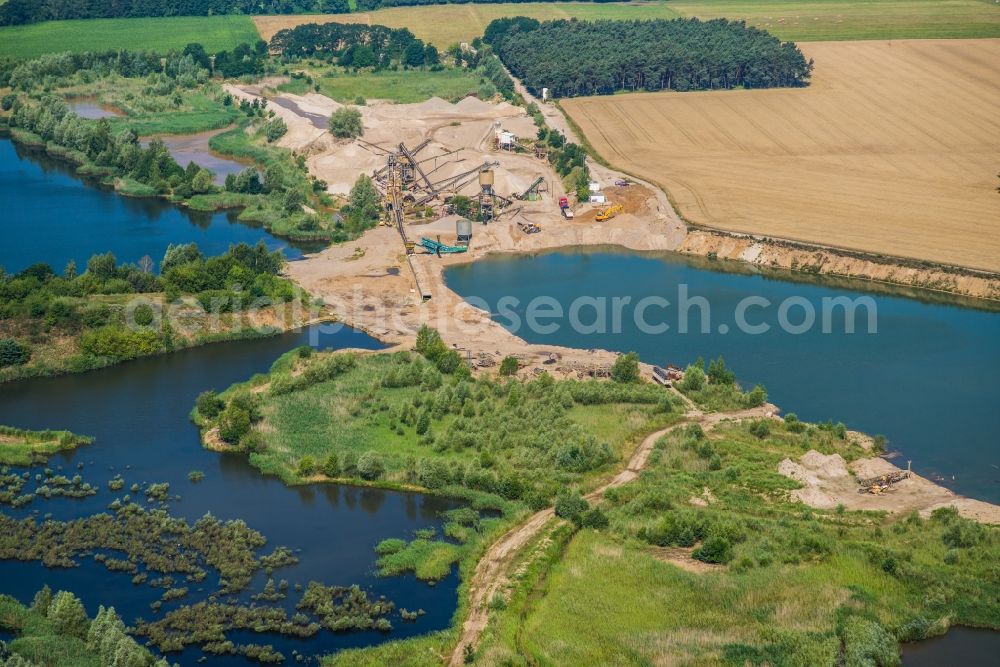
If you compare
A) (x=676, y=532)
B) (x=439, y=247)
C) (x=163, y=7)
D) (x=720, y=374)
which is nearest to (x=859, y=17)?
(x=163, y=7)

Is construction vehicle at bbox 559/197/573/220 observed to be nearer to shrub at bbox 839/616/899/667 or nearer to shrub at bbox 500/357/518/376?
shrub at bbox 500/357/518/376

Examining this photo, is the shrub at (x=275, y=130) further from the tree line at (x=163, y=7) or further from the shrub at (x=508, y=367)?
the tree line at (x=163, y=7)

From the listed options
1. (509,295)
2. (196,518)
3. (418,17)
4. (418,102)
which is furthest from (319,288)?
(418,17)

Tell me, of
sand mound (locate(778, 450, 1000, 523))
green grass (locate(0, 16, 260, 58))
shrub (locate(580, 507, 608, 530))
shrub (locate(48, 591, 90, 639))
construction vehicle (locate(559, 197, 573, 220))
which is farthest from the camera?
green grass (locate(0, 16, 260, 58))

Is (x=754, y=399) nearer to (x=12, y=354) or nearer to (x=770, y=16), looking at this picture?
(x=12, y=354)

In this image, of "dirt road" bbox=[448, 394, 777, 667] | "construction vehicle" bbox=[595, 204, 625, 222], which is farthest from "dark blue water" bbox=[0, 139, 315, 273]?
"dirt road" bbox=[448, 394, 777, 667]

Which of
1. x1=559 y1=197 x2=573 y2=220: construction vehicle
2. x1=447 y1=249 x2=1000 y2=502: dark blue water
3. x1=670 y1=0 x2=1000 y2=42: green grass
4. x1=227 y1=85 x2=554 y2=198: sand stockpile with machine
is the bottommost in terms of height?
x1=447 y1=249 x2=1000 y2=502: dark blue water
